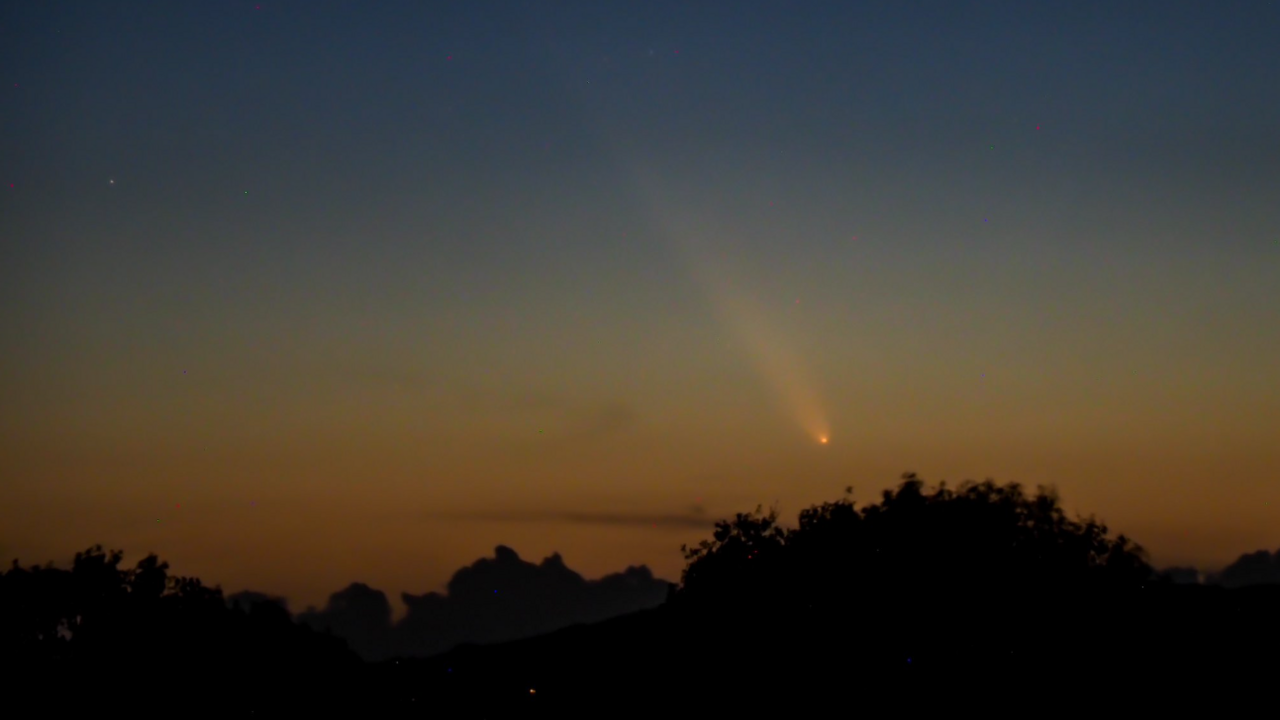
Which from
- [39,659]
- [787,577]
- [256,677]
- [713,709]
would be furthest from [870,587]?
[39,659]

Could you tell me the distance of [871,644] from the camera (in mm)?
39219

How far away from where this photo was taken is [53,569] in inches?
3056

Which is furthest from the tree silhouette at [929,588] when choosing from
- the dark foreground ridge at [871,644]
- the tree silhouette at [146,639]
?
the tree silhouette at [146,639]

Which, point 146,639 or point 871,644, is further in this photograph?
point 146,639

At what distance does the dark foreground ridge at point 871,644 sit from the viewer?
3572 centimetres

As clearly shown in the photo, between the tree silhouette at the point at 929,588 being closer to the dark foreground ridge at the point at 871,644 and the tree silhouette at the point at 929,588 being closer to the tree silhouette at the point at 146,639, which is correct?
the dark foreground ridge at the point at 871,644

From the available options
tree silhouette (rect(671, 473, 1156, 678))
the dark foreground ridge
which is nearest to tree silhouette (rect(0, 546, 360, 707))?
the dark foreground ridge

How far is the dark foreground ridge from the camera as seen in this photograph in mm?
35719

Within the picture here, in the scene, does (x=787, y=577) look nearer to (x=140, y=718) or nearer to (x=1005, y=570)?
(x=1005, y=570)

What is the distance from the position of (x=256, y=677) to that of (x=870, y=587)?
34.5 metres

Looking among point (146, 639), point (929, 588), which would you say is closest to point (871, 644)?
point (929, 588)

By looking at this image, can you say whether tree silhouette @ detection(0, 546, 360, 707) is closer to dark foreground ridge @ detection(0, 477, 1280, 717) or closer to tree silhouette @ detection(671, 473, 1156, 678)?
dark foreground ridge @ detection(0, 477, 1280, 717)

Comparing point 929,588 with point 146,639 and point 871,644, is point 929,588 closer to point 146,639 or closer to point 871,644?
point 871,644

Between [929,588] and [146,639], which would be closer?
[929,588]
